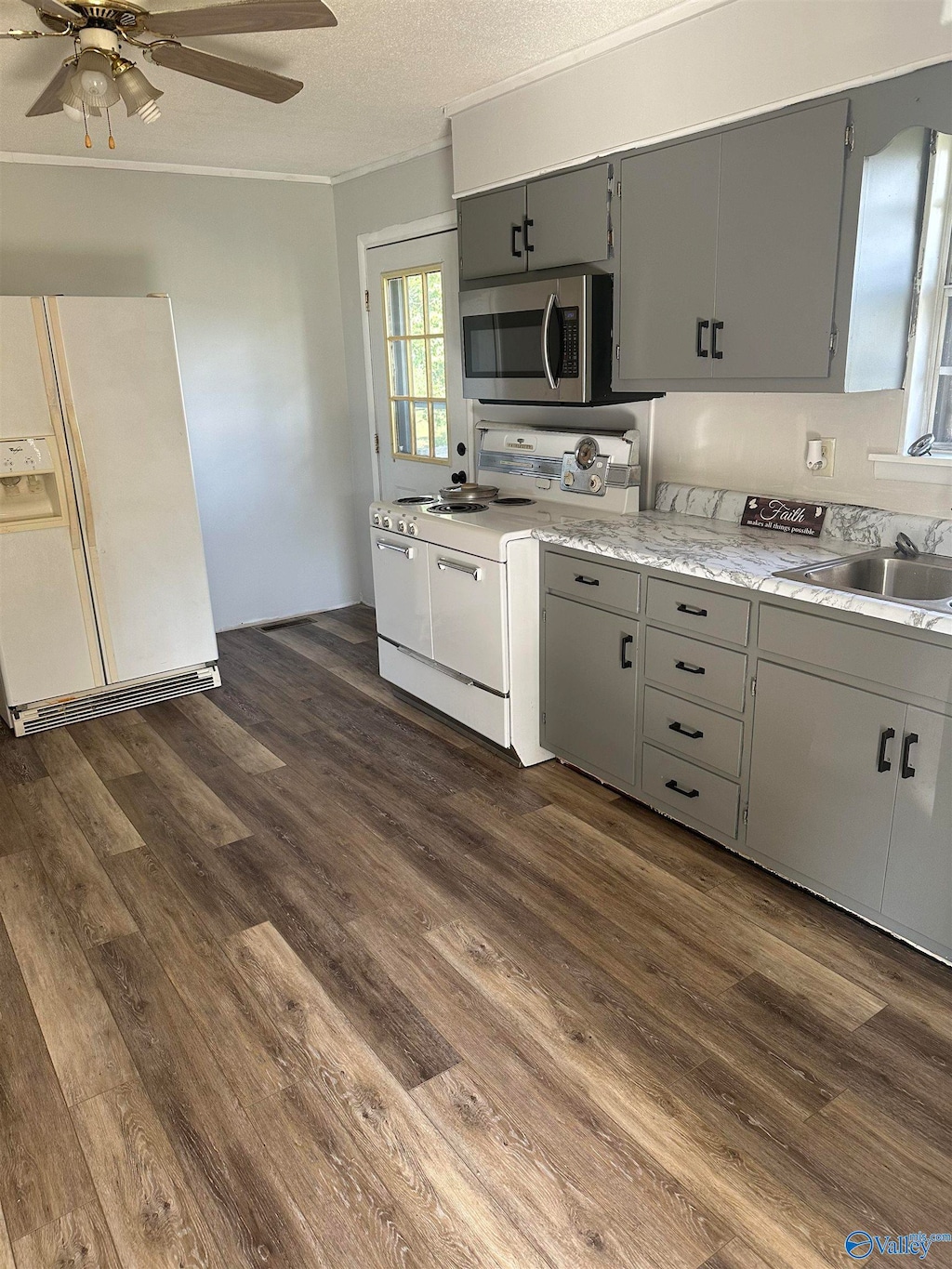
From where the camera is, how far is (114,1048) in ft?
6.70

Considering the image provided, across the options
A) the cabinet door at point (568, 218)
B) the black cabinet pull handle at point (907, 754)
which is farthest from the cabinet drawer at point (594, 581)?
the cabinet door at point (568, 218)

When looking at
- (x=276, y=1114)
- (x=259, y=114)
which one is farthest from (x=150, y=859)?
(x=259, y=114)

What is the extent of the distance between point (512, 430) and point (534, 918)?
2.16 metres

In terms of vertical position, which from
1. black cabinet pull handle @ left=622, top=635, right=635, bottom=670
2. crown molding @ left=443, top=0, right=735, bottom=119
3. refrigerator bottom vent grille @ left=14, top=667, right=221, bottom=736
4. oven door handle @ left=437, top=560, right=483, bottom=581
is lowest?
refrigerator bottom vent grille @ left=14, top=667, right=221, bottom=736

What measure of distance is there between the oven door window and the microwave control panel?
4cm

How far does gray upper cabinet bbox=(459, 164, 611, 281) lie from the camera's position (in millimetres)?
2982

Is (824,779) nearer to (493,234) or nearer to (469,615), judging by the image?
(469,615)

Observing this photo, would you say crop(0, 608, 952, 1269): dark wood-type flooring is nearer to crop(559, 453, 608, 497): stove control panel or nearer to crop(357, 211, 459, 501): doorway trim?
crop(559, 453, 608, 497): stove control panel

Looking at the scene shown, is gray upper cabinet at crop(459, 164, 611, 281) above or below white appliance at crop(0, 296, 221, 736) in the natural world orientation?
above

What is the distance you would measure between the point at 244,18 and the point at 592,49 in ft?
4.32

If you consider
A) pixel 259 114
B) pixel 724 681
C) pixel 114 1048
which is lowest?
pixel 114 1048

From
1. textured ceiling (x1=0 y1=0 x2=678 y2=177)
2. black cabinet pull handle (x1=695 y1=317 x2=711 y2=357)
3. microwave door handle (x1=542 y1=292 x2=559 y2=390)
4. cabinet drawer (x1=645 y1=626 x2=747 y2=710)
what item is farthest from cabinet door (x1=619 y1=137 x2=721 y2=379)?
cabinet drawer (x1=645 y1=626 x2=747 y2=710)

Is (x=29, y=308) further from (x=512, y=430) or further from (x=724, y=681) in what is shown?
(x=724, y=681)

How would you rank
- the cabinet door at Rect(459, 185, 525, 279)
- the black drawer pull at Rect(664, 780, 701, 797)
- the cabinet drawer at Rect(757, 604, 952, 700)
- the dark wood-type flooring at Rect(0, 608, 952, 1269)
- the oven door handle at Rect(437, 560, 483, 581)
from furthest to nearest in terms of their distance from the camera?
1. the cabinet door at Rect(459, 185, 525, 279)
2. the oven door handle at Rect(437, 560, 483, 581)
3. the black drawer pull at Rect(664, 780, 701, 797)
4. the cabinet drawer at Rect(757, 604, 952, 700)
5. the dark wood-type flooring at Rect(0, 608, 952, 1269)
